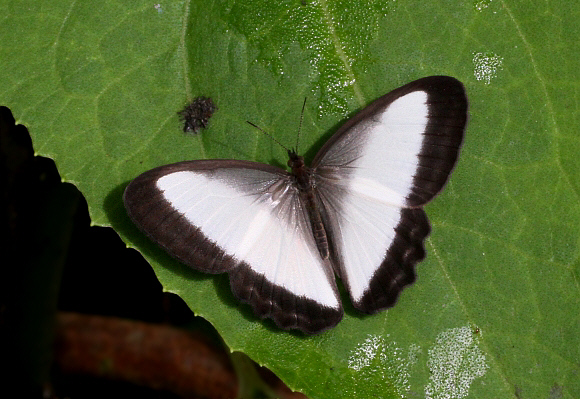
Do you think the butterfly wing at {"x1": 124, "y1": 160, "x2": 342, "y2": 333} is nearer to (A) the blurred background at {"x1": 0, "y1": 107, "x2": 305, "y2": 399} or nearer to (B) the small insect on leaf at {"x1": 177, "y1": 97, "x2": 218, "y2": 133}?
(B) the small insect on leaf at {"x1": 177, "y1": 97, "x2": 218, "y2": 133}

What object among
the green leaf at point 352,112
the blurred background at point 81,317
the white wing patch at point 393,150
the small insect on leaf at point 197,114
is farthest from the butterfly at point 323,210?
the blurred background at point 81,317

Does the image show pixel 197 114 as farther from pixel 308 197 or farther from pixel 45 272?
pixel 45 272

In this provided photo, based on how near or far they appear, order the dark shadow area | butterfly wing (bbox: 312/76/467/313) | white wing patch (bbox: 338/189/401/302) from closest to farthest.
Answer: butterfly wing (bbox: 312/76/467/313), white wing patch (bbox: 338/189/401/302), the dark shadow area

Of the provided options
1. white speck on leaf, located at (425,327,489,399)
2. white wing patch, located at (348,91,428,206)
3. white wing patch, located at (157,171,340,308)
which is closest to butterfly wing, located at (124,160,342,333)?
white wing patch, located at (157,171,340,308)

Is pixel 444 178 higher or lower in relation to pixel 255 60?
lower

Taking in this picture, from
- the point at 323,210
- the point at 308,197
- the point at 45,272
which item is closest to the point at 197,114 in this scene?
the point at 308,197

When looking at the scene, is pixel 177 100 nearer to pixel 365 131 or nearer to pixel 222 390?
pixel 365 131

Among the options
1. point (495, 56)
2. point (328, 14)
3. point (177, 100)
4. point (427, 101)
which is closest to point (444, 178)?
point (427, 101)
